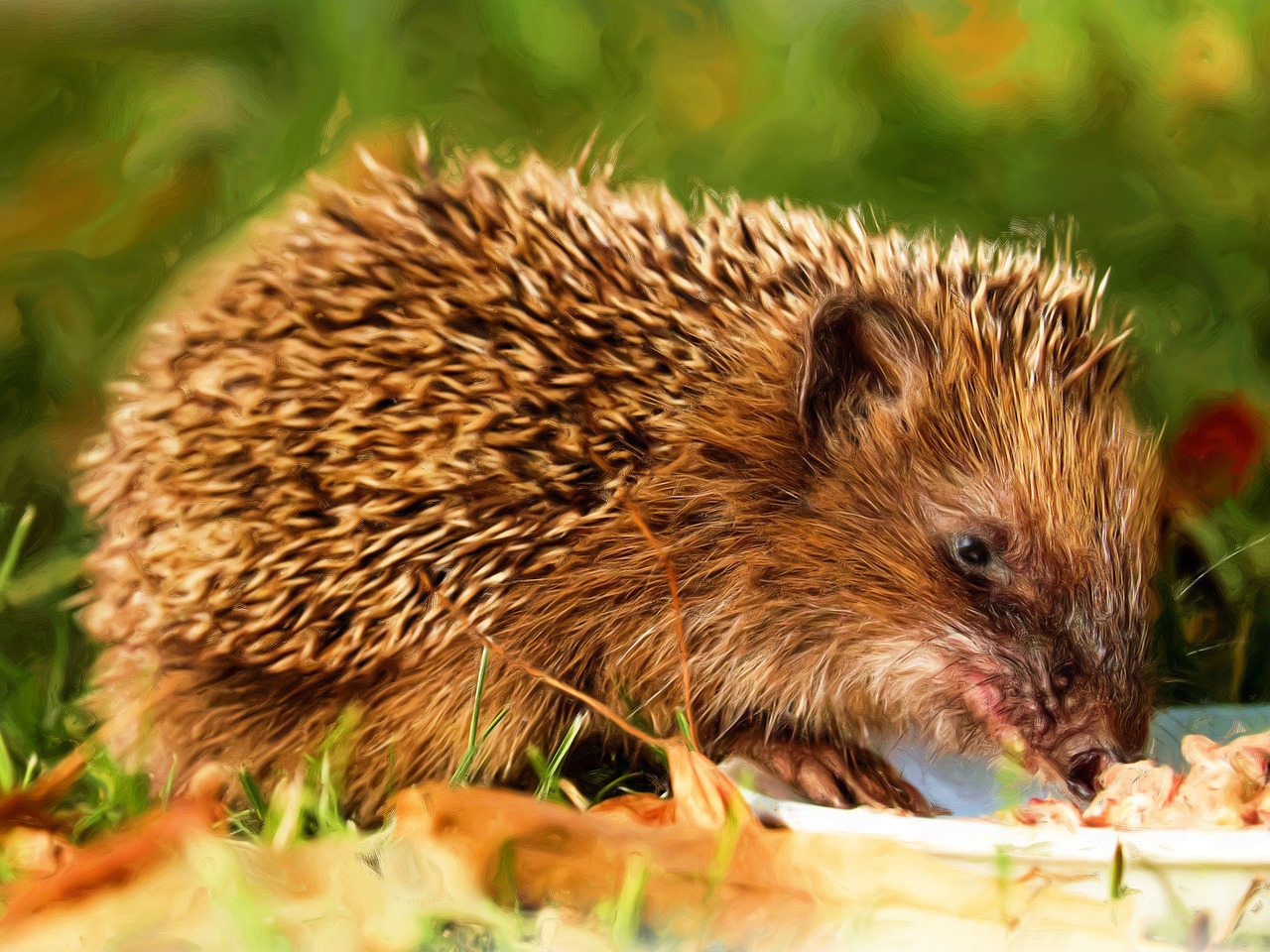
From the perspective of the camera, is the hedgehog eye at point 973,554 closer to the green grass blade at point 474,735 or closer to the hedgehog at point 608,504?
the hedgehog at point 608,504

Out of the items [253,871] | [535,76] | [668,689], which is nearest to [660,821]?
[668,689]

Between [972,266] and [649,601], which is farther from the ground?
[972,266]

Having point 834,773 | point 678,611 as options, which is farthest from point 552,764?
point 834,773

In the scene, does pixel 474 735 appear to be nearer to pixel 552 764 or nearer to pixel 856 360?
pixel 552 764

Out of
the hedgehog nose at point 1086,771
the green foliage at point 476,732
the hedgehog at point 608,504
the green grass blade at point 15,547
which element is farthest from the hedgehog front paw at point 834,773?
the green grass blade at point 15,547

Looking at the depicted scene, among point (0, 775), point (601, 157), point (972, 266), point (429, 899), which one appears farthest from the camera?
point (601, 157)

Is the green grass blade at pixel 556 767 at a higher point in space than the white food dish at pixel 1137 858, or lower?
lower

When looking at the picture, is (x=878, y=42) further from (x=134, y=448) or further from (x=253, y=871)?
(x=253, y=871)
